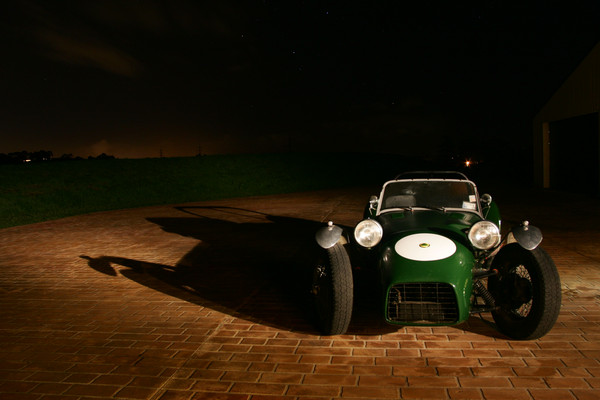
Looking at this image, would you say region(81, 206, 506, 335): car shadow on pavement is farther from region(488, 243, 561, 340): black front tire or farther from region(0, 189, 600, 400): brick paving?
region(488, 243, 561, 340): black front tire

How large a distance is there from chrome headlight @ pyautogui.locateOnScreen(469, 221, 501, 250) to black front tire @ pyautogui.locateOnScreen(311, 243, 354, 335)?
3.85 feet

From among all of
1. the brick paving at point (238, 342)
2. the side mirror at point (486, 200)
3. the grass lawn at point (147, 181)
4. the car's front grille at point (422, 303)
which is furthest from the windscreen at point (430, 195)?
the grass lawn at point (147, 181)

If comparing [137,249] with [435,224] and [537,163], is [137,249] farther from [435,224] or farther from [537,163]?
[537,163]

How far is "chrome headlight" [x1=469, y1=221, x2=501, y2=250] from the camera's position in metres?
3.93

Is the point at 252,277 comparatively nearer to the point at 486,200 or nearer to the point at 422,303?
the point at 422,303

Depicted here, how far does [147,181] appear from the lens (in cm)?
2441

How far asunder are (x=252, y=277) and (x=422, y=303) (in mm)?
3104

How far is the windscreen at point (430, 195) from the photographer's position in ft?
17.0

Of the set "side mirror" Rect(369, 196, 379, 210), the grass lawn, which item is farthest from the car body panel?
the grass lawn

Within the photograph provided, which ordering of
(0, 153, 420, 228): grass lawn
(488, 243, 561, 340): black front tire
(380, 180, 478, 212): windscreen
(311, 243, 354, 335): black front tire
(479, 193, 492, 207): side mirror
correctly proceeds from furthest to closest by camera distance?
(0, 153, 420, 228): grass lawn < (479, 193, 492, 207): side mirror < (380, 180, 478, 212): windscreen < (311, 243, 354, 335): black front tire < (488, 243, 561, 340): black front tire

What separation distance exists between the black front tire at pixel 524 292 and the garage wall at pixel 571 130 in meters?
14.0

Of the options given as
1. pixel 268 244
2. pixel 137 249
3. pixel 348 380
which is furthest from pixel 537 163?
pixel 348 380

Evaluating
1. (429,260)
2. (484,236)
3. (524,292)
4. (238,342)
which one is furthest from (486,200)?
(238,342)

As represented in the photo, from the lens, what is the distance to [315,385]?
3066 millimetres
